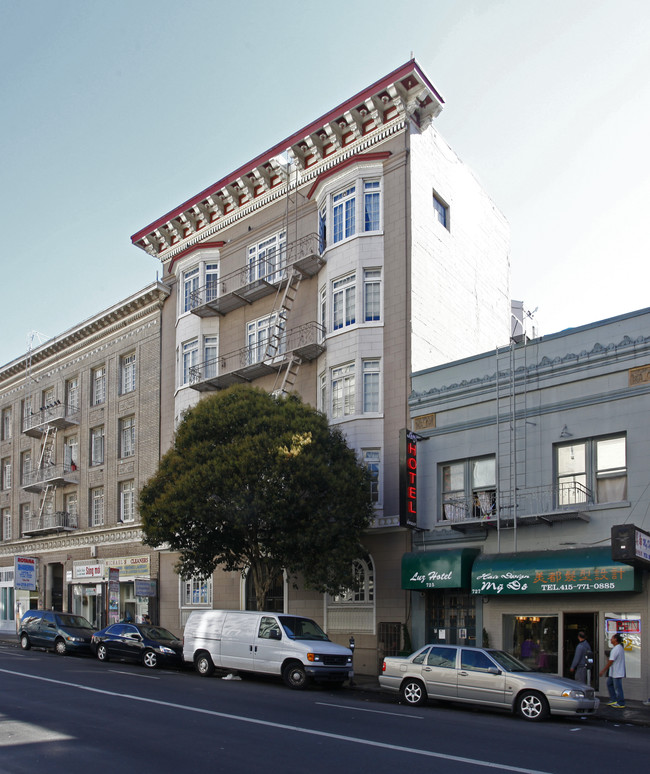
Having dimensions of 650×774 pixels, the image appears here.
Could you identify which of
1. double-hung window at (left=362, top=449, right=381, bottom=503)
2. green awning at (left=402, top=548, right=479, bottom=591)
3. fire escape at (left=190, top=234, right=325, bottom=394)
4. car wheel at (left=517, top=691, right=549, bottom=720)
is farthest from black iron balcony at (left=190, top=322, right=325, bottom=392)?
car wheel at (left=517, top=691, right=549, bottom=720)

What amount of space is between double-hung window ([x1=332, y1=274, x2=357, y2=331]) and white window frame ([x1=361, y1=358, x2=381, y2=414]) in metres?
1.55

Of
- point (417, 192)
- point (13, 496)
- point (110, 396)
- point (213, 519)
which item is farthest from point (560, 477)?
point (13, 496)

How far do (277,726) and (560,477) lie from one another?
11497 millimetres

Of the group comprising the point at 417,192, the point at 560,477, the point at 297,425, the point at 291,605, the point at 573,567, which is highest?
the point at 417,192

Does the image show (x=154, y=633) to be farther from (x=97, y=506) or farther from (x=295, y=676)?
(x=97, y=506)

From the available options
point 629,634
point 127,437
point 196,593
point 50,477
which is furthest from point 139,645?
point 50,477

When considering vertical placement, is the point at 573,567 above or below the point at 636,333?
below

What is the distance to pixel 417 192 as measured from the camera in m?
27.6

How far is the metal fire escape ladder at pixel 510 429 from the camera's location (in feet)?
73.0

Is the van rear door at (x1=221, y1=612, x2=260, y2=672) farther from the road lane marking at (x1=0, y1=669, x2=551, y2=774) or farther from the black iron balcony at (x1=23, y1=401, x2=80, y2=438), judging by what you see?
the black iron balcony at (x1=23, y1=401, x2=80, y2=438)

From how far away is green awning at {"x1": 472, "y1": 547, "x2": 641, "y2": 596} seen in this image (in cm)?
1916

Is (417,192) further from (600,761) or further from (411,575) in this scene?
(600,761)

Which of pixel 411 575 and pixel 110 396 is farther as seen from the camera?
pixel 110 396

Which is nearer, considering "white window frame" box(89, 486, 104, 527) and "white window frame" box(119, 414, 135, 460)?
"white window frame" box(119, 414, 135, 460)
